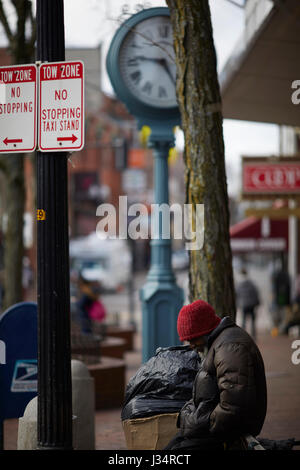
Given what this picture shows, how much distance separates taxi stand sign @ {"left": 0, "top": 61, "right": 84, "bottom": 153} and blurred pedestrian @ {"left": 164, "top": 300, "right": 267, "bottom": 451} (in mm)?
1381

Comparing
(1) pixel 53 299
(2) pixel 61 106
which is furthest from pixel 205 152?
(1) pixel 53 299

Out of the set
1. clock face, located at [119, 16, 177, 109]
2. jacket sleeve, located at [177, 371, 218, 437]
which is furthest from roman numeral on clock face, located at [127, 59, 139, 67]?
jacket sleeve, located at [177, 371, 218, 437]

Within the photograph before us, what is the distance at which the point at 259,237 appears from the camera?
26.4m

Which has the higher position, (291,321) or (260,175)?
(260,175)

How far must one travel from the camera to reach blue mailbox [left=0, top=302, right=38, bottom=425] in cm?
740

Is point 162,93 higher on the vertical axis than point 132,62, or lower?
lower

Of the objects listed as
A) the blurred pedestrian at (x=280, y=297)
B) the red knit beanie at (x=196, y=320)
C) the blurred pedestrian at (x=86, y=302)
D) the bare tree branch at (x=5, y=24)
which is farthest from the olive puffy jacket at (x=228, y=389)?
the blurred pedestrian at (x=280, y=297)

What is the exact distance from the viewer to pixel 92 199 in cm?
6506

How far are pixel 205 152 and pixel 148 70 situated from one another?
356cm

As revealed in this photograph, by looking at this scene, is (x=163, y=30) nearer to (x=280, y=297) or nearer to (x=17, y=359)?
(x=17, y=359)

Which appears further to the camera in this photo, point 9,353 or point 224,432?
point 9,353
